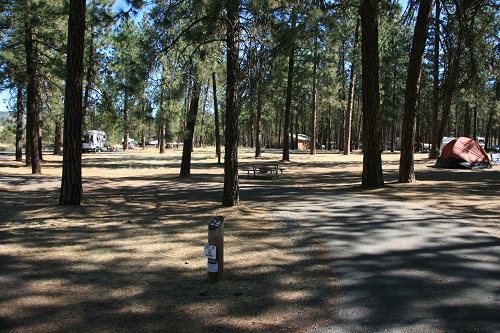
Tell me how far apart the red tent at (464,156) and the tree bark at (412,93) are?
7939 millimetres

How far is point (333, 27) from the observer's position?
874 cm

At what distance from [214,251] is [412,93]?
38.2ft

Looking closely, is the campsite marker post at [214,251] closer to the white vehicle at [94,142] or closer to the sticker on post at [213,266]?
the sticker on post at [213,266]

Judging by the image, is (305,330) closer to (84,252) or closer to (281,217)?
(84,252)

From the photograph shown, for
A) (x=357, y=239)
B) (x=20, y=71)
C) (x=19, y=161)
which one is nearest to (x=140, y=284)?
(x=357, y=239)

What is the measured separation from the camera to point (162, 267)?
18.3 ft

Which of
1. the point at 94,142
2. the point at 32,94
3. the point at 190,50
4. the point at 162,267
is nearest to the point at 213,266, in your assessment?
the point at 162,267

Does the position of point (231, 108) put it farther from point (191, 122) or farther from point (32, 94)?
point (32, 94)

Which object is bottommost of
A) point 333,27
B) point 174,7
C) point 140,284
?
point 140,284

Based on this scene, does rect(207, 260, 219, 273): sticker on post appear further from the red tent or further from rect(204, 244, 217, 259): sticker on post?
the red tent

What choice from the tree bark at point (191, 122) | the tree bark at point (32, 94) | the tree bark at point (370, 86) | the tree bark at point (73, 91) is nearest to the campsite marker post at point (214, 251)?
the tree bark at point (73, 91)

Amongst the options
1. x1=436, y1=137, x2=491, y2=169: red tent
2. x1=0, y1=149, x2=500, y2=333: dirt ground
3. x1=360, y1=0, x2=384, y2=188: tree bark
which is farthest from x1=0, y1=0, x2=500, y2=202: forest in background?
x1=436, y1=137, x2=491, y2=169: red tent

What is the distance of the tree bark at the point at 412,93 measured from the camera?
1346 centimetres

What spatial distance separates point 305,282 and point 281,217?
4024 mm
